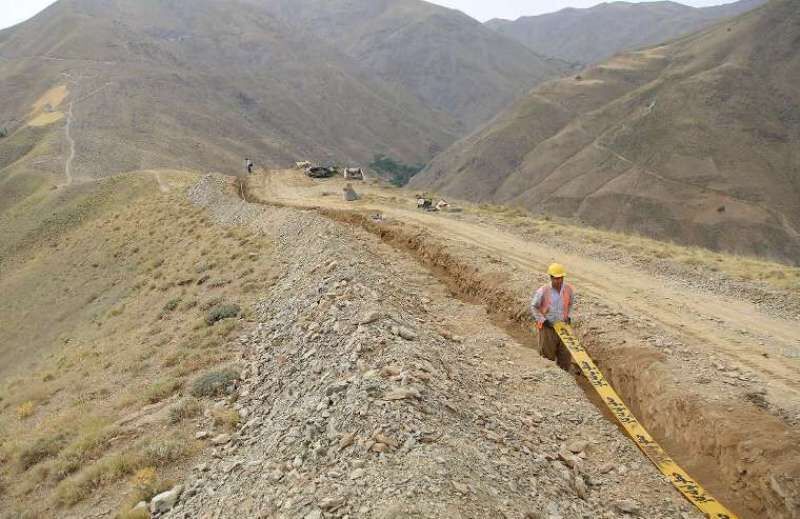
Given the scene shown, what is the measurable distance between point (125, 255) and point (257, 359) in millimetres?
20807

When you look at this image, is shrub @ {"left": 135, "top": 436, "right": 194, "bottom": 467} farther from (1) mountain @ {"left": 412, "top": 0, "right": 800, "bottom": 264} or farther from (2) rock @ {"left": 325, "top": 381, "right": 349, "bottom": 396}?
(1) mountain @ {"left": 412, "top": 0, "right": 800, "bottom": 264}

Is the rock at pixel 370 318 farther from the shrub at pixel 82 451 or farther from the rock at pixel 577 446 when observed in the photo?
the shrub at pixel 82 451

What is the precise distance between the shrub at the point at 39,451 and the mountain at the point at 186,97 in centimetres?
5798

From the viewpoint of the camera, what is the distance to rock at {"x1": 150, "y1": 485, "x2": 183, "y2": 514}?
7.97m

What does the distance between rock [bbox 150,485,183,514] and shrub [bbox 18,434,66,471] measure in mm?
3965

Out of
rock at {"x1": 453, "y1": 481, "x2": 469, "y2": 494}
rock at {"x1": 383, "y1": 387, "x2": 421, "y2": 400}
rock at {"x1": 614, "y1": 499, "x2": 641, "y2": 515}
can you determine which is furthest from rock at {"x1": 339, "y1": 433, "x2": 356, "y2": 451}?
rock at {"x1": 614, "y1": 499, "x2": 641, "y2": 515}

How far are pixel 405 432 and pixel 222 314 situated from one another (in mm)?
8989

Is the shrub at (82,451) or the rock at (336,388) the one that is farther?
the shrub at (82,451)

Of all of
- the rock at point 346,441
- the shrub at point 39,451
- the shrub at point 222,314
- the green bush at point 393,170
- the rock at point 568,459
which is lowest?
the green bush at point 393,170

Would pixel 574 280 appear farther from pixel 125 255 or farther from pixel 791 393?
pixel 125 255

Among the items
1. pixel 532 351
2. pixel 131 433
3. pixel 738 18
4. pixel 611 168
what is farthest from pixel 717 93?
pixel 131 433

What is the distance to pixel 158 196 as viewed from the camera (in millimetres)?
36281

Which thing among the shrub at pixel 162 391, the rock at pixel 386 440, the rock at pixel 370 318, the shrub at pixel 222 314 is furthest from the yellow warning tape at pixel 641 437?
the shrub at pixel 222 314

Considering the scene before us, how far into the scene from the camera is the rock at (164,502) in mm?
7973
